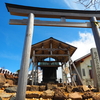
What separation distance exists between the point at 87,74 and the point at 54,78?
19.4ft

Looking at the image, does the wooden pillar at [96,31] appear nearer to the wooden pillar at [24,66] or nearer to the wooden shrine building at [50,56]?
the wooden pillar at [24,66]

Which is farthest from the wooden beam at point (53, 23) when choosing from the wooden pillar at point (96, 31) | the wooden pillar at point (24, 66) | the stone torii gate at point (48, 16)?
the wooden pillar at point (24, 66)

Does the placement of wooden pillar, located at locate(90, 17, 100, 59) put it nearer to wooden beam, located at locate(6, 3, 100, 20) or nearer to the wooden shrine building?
wooden beam, located at locate(6, 3, 100, 20)

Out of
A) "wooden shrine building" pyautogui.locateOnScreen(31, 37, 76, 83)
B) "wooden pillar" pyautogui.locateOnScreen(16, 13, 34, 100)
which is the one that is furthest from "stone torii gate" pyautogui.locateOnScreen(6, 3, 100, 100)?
"wooden shrine building" pyautogui.locateOnScreen(31, 37, 76, 83)

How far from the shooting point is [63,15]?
440cm

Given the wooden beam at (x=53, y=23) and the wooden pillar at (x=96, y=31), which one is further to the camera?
the wooden beam at (x=53, y=23)

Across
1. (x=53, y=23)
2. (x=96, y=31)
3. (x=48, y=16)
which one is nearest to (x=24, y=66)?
→ (x=53, y=23)

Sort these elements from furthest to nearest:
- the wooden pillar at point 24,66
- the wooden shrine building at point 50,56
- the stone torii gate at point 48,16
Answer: the wooden shrine building at point 50,56, the stone torii gate at point 48,16, the wooden pillar at point 24,66

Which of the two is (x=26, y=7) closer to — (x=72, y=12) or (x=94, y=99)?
(x=72, y=12)

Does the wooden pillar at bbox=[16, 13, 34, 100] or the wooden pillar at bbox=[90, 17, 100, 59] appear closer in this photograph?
the wooden pillar at bbox=[16, 13, 34, 100]

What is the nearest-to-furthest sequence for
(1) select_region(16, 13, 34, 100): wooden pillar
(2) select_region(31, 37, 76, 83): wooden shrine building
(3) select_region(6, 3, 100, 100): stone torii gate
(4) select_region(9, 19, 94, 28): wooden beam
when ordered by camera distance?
(1) select_region(16, 13, 34, 100): wooden pillar, (3) select_region(6, 3, 100, 100): stone torii gate, (4) select_region(9, 19, 94, 28): wooden beam, (2) select_region(31, 37, 76, 83): wooden shrine building

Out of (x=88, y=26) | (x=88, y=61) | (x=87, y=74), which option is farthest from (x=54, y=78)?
(x=88, y=26)

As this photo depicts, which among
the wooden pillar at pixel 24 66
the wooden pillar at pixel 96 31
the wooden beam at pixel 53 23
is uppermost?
the wooden beam at pixel 53 23

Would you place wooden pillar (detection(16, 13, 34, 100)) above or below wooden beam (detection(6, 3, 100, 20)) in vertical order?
below
